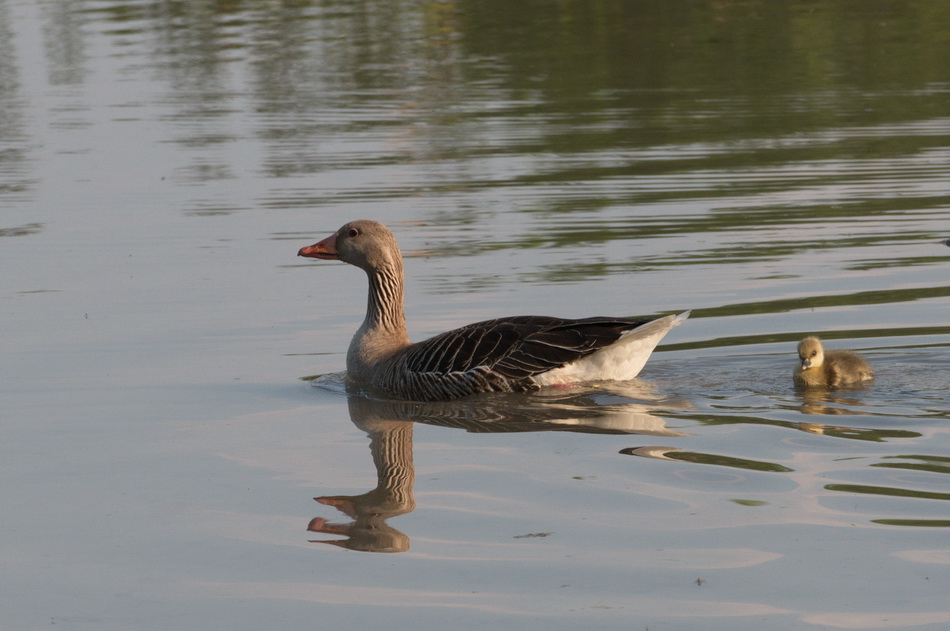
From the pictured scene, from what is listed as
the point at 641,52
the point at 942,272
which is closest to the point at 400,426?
the point at 942,272

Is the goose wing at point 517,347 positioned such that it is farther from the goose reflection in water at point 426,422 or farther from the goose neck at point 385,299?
the goose neck at point 385,299

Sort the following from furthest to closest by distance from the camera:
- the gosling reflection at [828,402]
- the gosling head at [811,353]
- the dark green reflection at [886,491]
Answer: the gosling head at [811,353] < the gosling reflection at [828,402] < the dark green reflection at [886,491]

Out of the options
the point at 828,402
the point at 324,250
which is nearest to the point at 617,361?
the point at 828,402

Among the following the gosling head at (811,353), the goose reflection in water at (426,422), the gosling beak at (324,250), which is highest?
the gosling beak at (324,250)

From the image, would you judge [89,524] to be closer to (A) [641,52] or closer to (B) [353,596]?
(B) [353,596]

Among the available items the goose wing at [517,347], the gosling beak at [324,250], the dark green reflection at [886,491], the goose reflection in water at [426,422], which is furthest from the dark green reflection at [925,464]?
the gosling beak at [324,250]

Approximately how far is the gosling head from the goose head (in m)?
3.43

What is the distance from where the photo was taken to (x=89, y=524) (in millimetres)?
7840

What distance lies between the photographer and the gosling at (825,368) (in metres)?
9.84

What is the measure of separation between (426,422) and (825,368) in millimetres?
2740

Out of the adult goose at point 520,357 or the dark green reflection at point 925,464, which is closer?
the dark green reflection at point 925,464

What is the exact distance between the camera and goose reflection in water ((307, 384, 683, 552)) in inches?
306

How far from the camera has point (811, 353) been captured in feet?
32.2

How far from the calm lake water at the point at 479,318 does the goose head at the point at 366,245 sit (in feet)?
2.74
